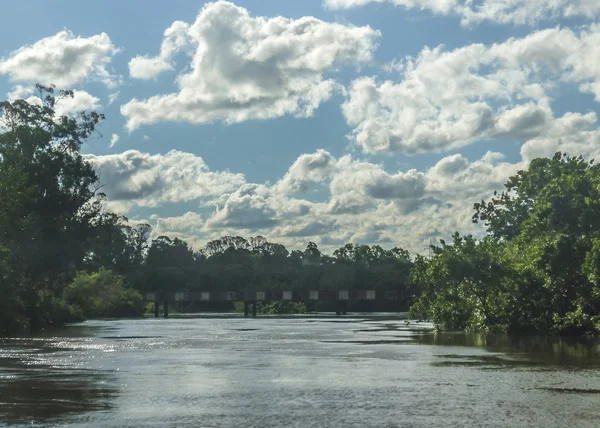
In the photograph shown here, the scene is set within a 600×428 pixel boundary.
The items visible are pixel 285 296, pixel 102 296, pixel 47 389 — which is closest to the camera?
pixel 47 389

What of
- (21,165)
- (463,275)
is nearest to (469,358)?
(463,275)

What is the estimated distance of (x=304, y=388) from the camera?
25.2 metres

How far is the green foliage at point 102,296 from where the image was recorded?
134250 millimetres

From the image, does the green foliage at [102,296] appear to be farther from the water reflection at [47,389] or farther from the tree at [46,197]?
the water reflection at [47,389]

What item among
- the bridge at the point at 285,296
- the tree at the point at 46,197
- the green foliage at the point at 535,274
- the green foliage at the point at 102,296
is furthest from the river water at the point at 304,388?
the bridge at the point at 285,296

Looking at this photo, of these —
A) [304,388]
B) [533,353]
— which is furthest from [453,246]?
[304,388]

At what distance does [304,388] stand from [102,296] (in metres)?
133

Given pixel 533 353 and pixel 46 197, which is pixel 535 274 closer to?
pixel 533 353

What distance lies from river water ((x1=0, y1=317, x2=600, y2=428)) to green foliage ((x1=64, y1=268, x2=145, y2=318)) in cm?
9342

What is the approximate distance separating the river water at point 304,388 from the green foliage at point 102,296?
93.4 m

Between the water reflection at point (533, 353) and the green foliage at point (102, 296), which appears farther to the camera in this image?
the green foliage at point (102, 296)

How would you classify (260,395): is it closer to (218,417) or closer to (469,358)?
(218,417)

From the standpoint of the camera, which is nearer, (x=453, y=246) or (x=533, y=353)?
(x=533, y=353)

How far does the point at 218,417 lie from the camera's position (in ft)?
63.0
